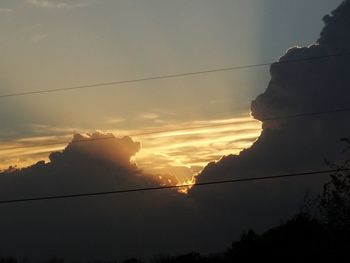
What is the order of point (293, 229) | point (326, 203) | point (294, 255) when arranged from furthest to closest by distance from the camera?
point (293, 229) < point (294, 255) < point (326, 203)

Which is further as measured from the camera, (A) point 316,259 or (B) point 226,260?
(B) point 226,260

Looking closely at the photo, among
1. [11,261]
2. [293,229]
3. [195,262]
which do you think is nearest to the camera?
[293,229]

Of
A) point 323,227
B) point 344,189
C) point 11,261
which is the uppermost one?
point 344,189

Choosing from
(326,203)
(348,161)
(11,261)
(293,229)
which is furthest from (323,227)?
(11,261)

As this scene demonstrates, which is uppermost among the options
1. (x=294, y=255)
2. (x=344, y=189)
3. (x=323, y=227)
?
(x=344, y=189)

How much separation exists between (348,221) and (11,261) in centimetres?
10015

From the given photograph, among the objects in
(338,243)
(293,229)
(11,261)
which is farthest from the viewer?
(11,261)

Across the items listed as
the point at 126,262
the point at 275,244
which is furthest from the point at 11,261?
the point at 275,244

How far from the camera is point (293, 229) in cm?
4566

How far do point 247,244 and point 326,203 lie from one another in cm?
3649

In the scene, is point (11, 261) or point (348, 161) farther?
point (11, 261)

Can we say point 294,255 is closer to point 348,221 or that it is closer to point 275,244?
point 348,221

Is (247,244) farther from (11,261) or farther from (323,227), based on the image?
(11,261)

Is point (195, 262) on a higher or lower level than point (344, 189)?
lower
